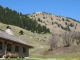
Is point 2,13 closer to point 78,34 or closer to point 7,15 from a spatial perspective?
point 7,15

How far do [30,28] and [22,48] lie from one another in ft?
334

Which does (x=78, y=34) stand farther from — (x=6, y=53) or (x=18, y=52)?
(x=6, y=53)

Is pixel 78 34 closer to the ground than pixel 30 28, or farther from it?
closer to the ground

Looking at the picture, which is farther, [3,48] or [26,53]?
[26,53]

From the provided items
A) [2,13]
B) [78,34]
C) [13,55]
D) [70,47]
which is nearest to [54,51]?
[70,47]

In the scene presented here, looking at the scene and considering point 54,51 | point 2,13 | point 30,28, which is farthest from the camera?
point 30,28

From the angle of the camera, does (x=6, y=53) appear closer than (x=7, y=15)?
Yes

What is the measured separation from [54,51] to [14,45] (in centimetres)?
2746

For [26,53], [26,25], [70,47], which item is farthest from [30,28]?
[26,53]

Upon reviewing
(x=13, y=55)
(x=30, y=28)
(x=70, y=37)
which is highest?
(x=30, y=28)

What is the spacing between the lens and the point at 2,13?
13662 cm

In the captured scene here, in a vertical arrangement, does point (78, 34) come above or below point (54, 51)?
above

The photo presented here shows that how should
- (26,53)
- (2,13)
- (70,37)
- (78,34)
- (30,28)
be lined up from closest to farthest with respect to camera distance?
1. (26,53)
2. (70,37)
3. (78,34)
4. (2,13)
5. (30,28)

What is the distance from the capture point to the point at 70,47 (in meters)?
68.6
